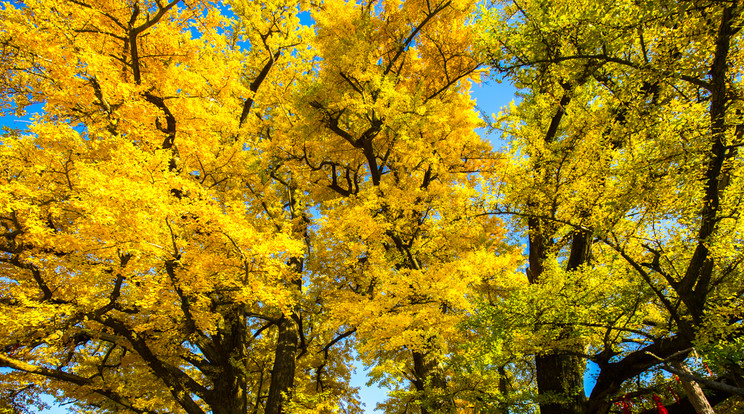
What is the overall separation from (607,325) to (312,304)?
6223 millimetres

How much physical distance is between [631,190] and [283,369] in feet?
24.5

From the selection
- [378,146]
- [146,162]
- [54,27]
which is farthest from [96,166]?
[378,146]

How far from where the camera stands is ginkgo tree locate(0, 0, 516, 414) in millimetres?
5590

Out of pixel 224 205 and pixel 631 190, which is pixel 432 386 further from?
pixel 224 205

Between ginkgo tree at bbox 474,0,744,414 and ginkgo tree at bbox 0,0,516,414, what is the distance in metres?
1.33

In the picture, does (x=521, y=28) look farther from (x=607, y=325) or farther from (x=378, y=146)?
(x=378, y=146)

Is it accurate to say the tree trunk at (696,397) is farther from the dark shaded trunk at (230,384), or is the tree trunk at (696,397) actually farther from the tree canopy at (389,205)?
the dark shaded trunk at (230,384)

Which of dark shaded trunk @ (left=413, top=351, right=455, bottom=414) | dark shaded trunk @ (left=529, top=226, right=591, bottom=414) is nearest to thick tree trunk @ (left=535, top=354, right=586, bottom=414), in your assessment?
dark shaded trunk @ (left=529, top=226, right=591, bottom=414)

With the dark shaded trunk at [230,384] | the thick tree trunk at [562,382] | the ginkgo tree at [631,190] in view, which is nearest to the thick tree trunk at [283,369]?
the dark shaded trunk at [230,384]

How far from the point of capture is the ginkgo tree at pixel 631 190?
3.55 metres

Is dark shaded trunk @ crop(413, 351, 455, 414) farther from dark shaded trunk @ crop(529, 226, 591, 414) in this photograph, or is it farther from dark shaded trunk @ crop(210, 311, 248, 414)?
dark shaded trunk @ crop(210, 311, 248, 414)

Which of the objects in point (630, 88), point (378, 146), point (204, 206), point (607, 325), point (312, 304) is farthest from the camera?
point (378, 146)

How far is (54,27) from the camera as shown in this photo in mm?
5777

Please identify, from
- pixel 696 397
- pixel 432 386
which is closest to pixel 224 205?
pixel 432 386
